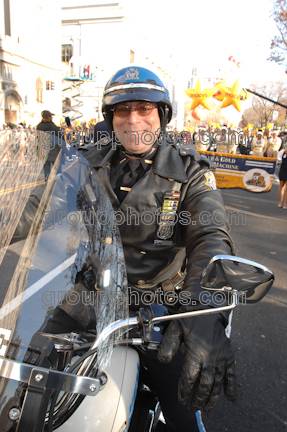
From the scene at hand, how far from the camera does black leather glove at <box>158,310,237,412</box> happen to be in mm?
1028

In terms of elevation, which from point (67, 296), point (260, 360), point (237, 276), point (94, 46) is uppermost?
point (94, 46)

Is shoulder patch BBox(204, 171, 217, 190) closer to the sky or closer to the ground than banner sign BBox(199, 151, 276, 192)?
closer to the sky

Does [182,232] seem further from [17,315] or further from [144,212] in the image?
[17,315]

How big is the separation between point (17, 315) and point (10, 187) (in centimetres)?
45

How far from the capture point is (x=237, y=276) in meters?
0.95

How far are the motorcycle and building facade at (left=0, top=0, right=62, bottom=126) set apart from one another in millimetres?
21465

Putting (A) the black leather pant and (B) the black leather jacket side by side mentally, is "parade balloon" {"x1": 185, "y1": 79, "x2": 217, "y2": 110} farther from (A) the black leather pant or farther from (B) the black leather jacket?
(A) the black leather pant

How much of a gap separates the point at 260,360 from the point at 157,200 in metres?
1.89

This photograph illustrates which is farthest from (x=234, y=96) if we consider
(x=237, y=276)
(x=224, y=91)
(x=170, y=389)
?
(x=237, y=276)

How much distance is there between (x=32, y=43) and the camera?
24891mm

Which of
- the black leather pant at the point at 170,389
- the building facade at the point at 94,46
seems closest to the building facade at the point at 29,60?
the building facade at the point at 94,46

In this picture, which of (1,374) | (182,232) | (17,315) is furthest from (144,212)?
(1,374)

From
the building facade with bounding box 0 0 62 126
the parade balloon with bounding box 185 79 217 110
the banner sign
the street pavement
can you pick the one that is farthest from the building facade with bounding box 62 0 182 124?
the street pavement

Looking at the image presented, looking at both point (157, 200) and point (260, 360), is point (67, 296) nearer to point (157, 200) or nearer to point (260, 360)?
point (157, 200)
